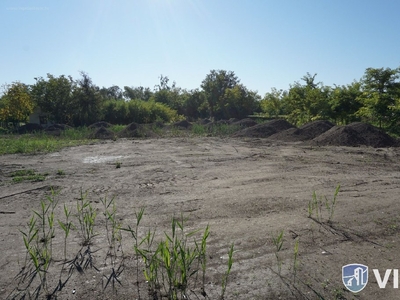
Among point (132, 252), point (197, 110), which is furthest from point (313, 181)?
point (197, 110)

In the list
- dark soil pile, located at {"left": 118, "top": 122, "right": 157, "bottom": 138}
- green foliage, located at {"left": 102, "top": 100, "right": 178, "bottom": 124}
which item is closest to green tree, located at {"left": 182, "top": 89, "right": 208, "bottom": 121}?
green foliage, located at {"left": 102, "top": 100, "right": 178, "bottom": 124}

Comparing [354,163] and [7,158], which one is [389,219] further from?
[7,158]

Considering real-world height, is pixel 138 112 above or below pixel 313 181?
above

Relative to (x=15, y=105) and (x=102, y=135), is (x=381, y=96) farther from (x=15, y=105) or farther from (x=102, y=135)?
(x=15, y=105)

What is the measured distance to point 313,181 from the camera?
7961 mm

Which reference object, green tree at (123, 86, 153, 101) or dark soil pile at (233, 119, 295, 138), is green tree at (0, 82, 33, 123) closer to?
dark soil pile at (233, 119, 295, 138)

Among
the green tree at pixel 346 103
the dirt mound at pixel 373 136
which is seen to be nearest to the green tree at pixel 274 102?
the green tree at pixel 346 103

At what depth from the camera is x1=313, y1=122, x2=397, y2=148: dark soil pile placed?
617 inches

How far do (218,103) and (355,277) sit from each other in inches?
1885

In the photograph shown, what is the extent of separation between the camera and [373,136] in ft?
52.9

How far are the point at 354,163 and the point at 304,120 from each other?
58.7 feet

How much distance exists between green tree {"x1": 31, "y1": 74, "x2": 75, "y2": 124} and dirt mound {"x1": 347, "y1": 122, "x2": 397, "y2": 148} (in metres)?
28.6

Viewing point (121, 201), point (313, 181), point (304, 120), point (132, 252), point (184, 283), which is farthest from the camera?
point (304, 120)

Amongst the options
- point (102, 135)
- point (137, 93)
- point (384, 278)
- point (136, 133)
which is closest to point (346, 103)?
point (136, 133)
